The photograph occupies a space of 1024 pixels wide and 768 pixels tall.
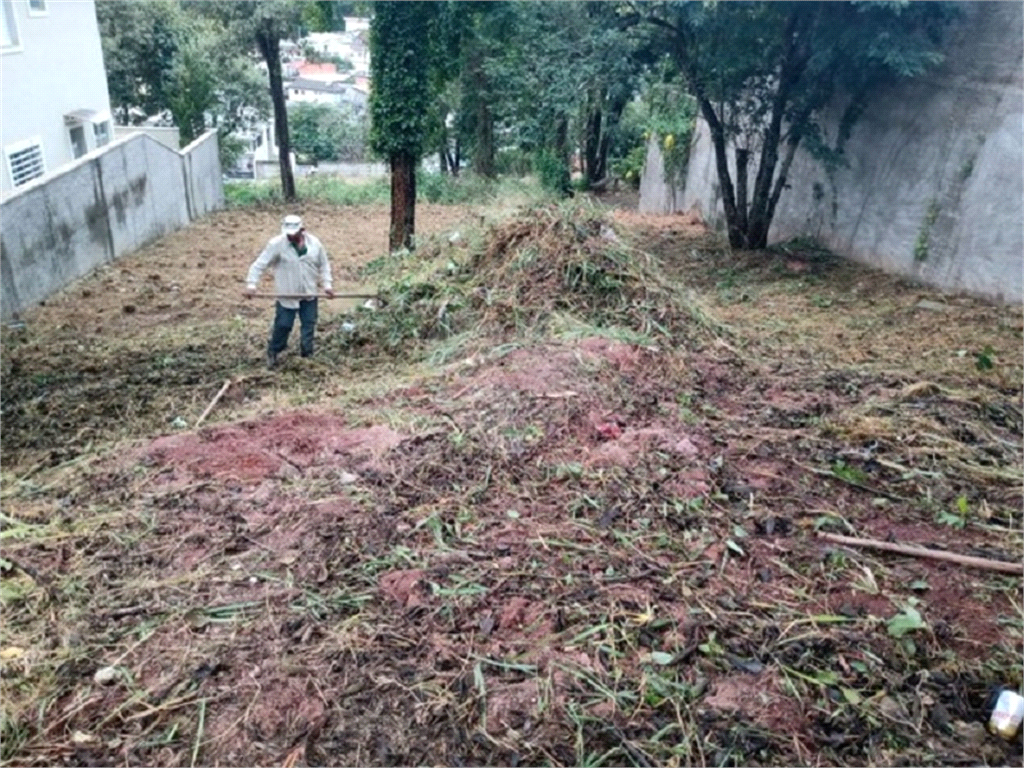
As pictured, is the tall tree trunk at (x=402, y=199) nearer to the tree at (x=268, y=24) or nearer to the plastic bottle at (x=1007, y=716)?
the tree at (x=268, y=24)

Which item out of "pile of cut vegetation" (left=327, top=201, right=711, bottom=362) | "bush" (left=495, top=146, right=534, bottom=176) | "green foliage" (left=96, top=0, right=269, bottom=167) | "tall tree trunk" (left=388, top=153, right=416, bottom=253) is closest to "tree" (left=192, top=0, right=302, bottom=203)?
"green foliage" (left=96, top=0, right=269, bottom=167)

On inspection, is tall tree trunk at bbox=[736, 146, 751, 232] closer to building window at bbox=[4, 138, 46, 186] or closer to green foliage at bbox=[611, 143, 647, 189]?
green foliage at bbox=[611, 143, 647, 189]

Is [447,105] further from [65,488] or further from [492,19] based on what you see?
[65,488]

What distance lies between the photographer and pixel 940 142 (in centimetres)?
812

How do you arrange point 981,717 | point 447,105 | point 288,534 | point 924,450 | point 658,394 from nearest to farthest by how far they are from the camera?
point 981,717 → point 288,534 → point 924,450 → point 658,394 → point 447,105

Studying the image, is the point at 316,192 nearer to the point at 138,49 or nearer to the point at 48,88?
the point at 138,49

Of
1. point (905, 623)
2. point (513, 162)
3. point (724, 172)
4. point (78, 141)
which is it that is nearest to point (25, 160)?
point (78, 141)

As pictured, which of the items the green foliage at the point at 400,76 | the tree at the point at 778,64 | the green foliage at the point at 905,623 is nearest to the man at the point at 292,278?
the green foliage at the point at 400,76

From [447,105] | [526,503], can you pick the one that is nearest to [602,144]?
[447,105]

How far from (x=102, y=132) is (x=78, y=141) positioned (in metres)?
0.94

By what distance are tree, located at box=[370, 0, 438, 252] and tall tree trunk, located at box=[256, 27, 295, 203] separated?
7882 millimetres

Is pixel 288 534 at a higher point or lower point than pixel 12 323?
higher

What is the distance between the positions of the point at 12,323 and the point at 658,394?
746 cm

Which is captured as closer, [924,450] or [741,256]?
[924,450]
